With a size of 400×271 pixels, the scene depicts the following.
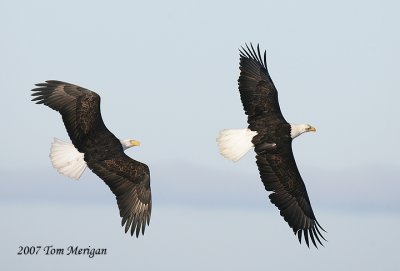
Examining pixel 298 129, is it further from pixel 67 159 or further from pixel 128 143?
pixel 67 159

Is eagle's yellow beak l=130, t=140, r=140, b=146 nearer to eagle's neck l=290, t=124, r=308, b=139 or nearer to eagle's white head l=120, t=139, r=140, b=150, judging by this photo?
eagle's white head l=120, t=139, r=140, b=150

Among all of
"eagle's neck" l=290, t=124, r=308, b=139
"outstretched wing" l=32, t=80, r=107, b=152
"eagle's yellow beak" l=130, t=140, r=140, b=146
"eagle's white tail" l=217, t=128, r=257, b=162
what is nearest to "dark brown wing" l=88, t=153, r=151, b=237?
"outstretched wing" l=32, t=80, r=107, b=152

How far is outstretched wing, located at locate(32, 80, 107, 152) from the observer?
44.2 feet

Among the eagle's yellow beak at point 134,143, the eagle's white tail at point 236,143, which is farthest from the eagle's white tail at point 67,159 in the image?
the eagle's white tail at point 236,143

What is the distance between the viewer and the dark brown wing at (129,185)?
12.9 metres

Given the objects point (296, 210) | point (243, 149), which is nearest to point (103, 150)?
point (243, 149)

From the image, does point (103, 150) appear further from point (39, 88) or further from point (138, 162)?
point (39, 88)

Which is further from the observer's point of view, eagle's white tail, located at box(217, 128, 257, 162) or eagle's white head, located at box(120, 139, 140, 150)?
eagle's white tail, located at box(217, 128, 257, 162)

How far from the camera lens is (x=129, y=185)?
43.1ft

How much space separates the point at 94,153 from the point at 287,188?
10.7 feet

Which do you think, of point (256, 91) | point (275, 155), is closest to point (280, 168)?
point (275, 155)

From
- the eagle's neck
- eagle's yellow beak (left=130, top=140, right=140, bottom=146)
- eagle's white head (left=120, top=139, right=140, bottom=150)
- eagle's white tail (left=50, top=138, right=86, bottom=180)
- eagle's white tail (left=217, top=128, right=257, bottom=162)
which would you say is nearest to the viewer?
→ eagle's white tail (left=50, top=138, right=86, bottom=180)

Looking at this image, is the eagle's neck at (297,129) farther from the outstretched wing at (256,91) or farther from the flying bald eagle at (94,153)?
the flying bald eagle at (94,153)

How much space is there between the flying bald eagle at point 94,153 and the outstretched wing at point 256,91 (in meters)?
2.25
